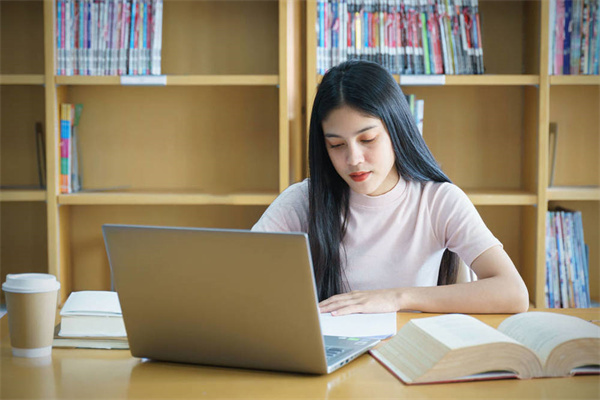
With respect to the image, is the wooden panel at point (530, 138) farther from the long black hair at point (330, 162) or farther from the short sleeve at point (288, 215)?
the short sleeve at point (288, 215)

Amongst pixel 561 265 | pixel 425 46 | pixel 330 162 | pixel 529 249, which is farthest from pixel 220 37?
pixel 561 265

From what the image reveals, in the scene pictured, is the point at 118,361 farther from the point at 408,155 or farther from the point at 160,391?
the point at 408,155

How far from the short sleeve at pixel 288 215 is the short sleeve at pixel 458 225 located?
0.31m

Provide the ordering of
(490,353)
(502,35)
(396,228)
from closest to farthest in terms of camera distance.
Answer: (490,353), (396,228), (502,35)

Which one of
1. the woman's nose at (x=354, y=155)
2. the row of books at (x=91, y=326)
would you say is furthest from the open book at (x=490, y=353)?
the woman's nose at (x=354, y=155)

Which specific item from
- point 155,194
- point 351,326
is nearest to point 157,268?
point 351,326

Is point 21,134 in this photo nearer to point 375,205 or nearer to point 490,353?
point 375,205

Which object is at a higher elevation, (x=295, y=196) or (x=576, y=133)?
(x=576, y=133)

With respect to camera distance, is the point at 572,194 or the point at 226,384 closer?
the point at 226,384

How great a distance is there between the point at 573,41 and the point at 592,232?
2.50 ft

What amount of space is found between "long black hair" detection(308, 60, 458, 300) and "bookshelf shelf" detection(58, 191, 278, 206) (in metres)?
0.76

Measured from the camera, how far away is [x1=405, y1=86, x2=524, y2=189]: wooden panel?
2.65 metres

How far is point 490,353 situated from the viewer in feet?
2.97

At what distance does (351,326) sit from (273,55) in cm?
167
